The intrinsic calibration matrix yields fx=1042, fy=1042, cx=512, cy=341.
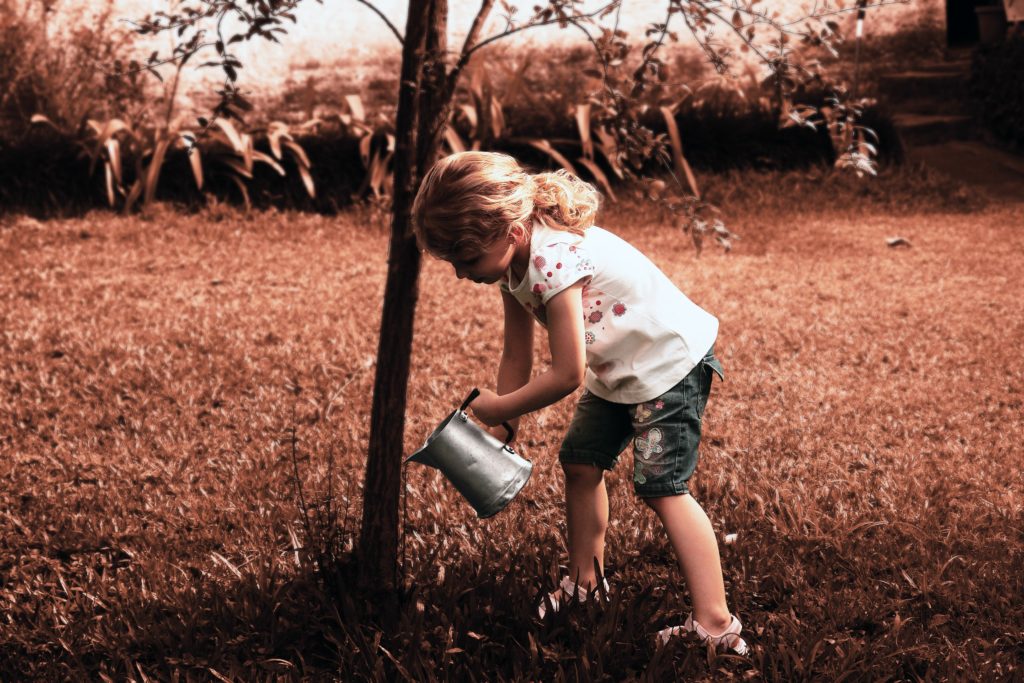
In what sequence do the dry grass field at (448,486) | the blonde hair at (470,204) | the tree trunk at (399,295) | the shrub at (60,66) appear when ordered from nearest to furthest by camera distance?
1. the blonde hair at (470,204)
2. the tree trunk at (399,295)
3. the dry grass field at (448,486)
4. the shrub at (60,66)

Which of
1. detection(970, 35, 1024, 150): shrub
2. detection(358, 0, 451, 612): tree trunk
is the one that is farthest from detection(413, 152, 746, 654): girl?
detection(970, 35, 1024, 150): shrub

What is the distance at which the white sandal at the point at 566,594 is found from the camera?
234 cm

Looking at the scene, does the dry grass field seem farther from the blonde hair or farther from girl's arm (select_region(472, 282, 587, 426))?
the blonde hair

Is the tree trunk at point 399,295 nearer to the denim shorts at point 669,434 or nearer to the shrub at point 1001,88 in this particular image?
the denim shorts at point 669,434

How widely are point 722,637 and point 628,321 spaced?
710 millimetres

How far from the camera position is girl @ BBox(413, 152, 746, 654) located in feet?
6.77

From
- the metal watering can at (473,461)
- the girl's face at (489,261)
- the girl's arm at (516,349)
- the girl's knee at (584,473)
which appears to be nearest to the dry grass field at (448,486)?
the girl's knee at (584,473)

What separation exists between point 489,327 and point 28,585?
2527 millimetres

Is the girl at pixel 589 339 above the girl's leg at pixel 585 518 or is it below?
above

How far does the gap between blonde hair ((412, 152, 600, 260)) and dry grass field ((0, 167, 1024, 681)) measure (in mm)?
827

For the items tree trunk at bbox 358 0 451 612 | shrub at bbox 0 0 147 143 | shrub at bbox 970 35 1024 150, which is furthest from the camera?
shrub at bbox 970 35 1024 150

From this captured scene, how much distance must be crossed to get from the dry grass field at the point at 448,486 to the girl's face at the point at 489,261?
2.45 feet

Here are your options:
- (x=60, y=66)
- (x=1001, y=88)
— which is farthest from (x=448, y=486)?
(x=1001, y=88)

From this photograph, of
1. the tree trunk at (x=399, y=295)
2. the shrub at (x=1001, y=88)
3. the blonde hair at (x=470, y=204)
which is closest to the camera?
the blonde hair at (x=470, y=204)
